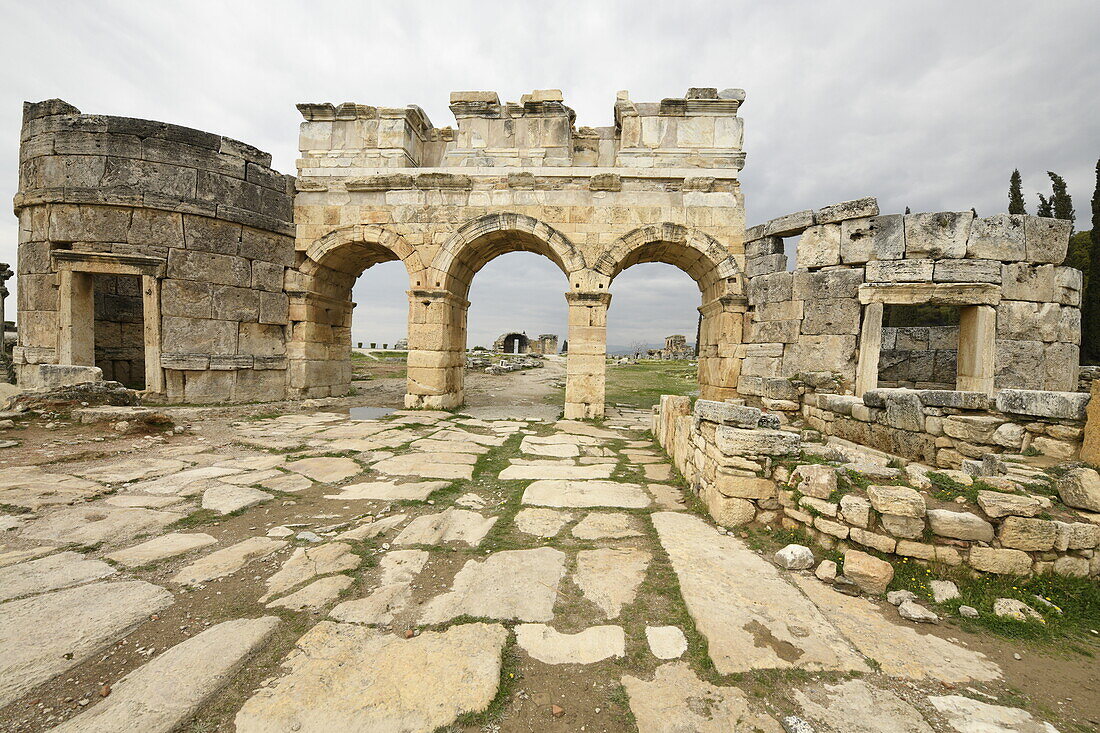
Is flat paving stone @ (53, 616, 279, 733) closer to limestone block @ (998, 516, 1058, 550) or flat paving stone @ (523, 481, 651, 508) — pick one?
flat paving stone @ (523, 481, 651, 508)

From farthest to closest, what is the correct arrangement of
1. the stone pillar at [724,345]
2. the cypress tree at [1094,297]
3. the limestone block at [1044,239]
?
the cypress tree at [1094,297]
the stone pillar at [724,345]
the limestone block at [1044,239]

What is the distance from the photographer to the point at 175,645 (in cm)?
203

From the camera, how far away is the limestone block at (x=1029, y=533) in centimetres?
266

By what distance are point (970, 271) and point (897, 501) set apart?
688 cm

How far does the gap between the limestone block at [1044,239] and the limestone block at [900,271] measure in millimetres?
1506

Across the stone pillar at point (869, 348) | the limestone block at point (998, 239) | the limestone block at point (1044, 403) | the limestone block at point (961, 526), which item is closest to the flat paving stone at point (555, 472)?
the limestone block at point (961, 526)

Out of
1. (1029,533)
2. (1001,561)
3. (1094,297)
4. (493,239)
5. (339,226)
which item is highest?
(1094,297)

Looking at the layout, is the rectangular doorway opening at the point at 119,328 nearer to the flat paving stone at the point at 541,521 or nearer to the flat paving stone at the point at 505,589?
the flat paving stone at the point at 541,521

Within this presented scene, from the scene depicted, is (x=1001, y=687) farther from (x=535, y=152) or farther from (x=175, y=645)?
(x=535, y=152)

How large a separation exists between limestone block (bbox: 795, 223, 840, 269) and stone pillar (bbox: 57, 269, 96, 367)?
1397 centimetres

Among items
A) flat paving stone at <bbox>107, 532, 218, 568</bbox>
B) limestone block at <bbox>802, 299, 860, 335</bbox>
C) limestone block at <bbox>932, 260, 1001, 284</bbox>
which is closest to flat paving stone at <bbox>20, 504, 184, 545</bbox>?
flat paving stone at <bbox>107, 532, 218, 568</bbox>

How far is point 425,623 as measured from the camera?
89.5 inches

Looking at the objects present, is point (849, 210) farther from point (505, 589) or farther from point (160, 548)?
point (160, 548)

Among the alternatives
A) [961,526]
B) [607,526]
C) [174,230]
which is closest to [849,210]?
[961,526]
